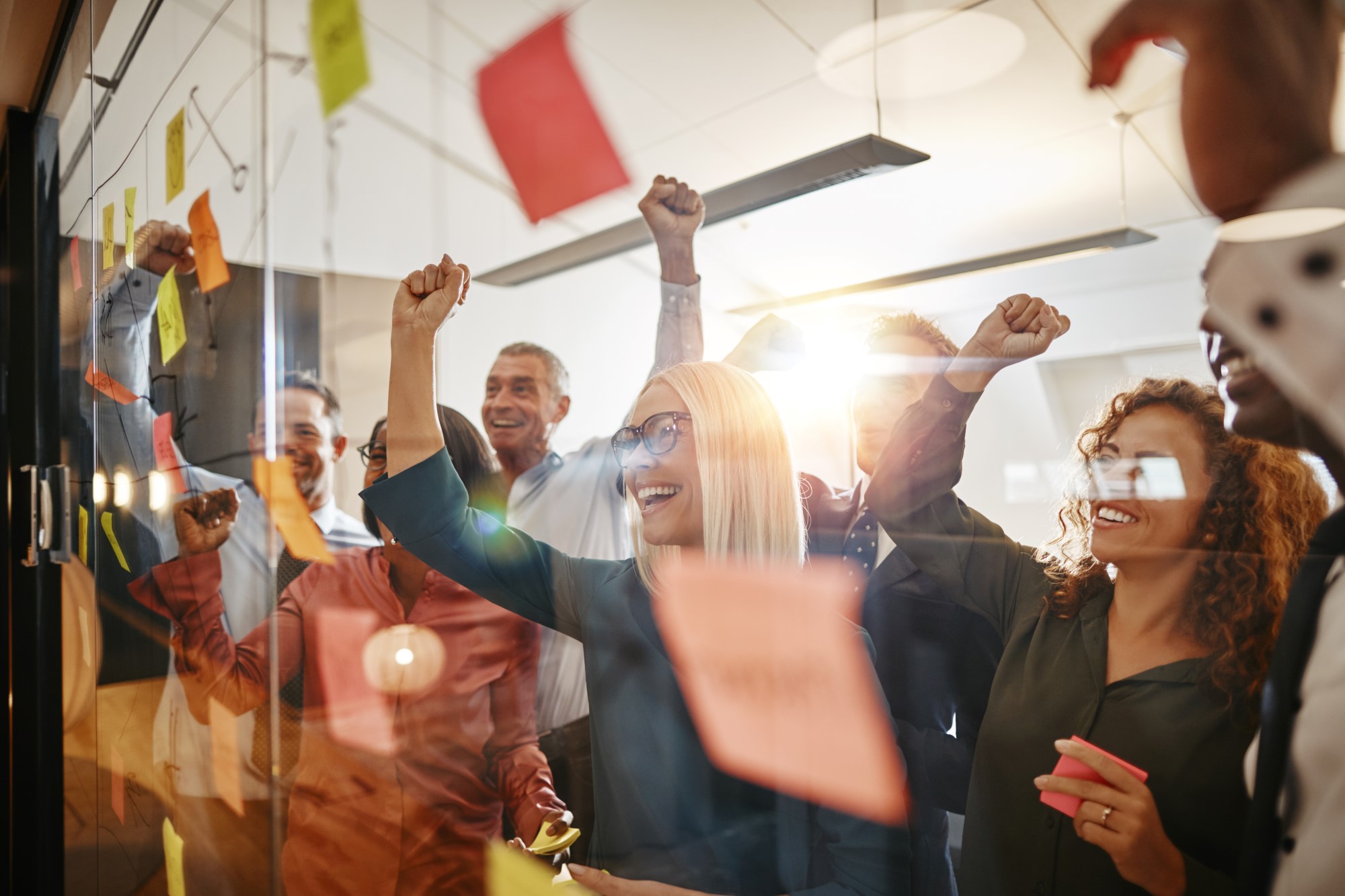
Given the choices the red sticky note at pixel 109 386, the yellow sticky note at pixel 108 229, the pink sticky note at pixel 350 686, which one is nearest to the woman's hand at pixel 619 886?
the pink sticky note at pixel 350 686

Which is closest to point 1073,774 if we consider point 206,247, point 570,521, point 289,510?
point 570,521

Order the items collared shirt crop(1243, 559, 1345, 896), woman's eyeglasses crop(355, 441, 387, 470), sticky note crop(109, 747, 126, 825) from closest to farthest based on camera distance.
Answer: collared shirt crop(1243, 559, 1345, 896), woman's eyeglasses crop(355, 441, 387, 470), sticky note crop(109, 747, 126, 825)

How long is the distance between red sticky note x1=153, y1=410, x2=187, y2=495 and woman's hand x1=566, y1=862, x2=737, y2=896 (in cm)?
104

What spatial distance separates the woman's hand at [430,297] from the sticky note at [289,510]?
1.18 ft

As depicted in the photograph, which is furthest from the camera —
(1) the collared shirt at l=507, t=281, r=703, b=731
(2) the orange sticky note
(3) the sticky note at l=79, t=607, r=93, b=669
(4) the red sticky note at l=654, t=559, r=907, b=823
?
(3) the sticky note at l=79, t=607, r=93, b=669

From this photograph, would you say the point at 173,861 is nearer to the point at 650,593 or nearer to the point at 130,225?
the point at 130,225

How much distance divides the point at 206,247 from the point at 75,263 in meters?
0.82

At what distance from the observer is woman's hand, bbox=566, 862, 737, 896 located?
65 cm

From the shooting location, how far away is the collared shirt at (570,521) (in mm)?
747

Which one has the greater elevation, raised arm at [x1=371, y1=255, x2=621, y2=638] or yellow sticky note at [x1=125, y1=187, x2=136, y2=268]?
yellow sticky note at [x1=125, y1=187, x2=136, y2=268]

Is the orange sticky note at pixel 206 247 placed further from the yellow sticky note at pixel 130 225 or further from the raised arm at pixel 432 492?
the raised arm at pixel 432 492

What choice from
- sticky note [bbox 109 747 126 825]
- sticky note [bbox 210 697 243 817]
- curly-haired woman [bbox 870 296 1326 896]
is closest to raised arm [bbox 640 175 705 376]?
curly-haired woman [bbox 870 296 1326 896]

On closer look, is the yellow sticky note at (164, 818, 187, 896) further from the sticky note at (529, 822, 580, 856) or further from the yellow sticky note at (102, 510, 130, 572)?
the sticky note at (529, 822, 580, 856)

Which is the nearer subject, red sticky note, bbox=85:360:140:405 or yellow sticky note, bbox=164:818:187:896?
yellow sticky note, bbox=164:818:187:896
